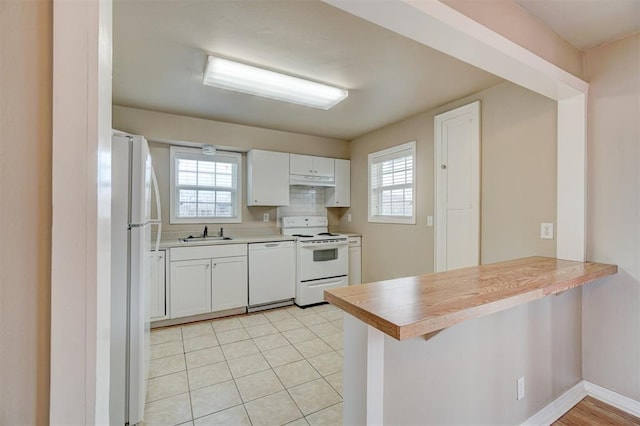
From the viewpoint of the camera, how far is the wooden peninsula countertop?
0.93 meters

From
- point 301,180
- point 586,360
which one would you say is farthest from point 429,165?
point 586,360

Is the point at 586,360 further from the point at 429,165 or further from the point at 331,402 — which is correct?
the point at 429,165

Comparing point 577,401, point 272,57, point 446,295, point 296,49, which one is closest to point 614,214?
point 577,401

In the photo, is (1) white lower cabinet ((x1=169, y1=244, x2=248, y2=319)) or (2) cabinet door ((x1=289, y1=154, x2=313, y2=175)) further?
(2) cabinet door ((x1=289, y1=154, x2=313, y2=175))

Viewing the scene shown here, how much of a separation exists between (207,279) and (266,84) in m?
2.24

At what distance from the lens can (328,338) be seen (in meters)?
2.81

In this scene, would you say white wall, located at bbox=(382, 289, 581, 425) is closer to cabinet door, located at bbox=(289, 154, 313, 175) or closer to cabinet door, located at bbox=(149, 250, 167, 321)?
cabinet door, located at bbox=(149, 250, 167, 321)

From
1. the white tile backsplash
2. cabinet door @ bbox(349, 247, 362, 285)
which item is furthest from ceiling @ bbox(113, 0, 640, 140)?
cabinet door @ bbox(349, 247, 362, 285)

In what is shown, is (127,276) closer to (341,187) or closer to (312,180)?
(312,180)

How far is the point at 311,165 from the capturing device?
4242mm

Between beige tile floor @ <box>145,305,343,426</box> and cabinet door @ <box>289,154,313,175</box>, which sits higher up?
cabinet door @ <box>289,154,313,175</box>

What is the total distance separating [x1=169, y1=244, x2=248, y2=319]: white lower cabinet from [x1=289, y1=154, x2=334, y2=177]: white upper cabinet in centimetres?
140

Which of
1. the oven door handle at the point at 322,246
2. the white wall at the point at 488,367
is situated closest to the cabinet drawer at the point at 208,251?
the oven door handle at the point at 322,246

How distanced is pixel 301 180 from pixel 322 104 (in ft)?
5.01
